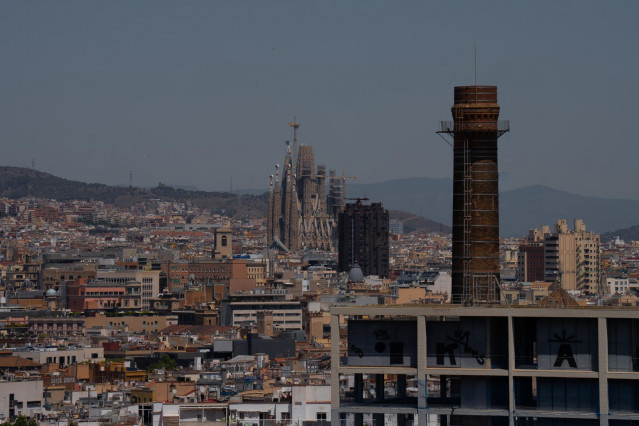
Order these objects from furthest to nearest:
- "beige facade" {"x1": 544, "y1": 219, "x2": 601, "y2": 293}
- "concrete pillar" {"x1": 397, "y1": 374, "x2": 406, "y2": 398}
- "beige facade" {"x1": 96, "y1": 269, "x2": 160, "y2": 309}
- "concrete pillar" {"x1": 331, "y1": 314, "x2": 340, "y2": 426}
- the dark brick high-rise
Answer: "beige facade" {"x1": 544, "y1": 219, "x2": 601, "y2": 293} < "beige facade" {"x1": 96, "y1": 269, "x2": 160, "y2": 309} < the dark brick high-rise < "concrete pillar" {"x1": 397, "y1": 374, "x2": 406, "y2": 398} < "concrete pillar" {"x1": 331, "y1": 314, "x2": 340, "y2": 426}

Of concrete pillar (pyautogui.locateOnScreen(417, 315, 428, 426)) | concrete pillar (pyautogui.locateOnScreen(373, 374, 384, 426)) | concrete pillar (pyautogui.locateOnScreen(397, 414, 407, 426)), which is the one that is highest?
Answer: concrete pillar (pyautogui.locateOnScreen(417, 315, 428, 426))

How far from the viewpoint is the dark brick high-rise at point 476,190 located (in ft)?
181

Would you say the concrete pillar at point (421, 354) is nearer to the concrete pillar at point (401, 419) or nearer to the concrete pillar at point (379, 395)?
the concrete pillar at point (379, 395)

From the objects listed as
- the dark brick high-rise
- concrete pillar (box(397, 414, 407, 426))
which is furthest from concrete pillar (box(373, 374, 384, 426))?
the dark brick high-rise

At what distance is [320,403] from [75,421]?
9676 millimetres

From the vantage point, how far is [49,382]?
3285 inches

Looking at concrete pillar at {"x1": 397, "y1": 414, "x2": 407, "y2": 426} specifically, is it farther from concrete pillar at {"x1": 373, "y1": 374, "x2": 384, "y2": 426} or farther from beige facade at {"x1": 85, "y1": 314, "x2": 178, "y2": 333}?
beige facade at {"x1": 85, "y1": 314, "x2": 178, "y2": 333}

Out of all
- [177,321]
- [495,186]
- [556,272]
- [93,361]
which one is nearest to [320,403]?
[495,186]

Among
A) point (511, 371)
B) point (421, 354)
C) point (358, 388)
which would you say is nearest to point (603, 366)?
point (511, 371)

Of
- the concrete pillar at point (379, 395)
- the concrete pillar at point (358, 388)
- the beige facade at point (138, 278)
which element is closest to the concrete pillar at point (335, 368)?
the concrete pillar at point (358, 388)

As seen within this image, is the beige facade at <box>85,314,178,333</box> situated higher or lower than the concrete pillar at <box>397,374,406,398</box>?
higher

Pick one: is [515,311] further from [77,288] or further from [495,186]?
[77,288]

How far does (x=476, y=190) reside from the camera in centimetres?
5509

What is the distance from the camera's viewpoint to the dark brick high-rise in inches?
2172
